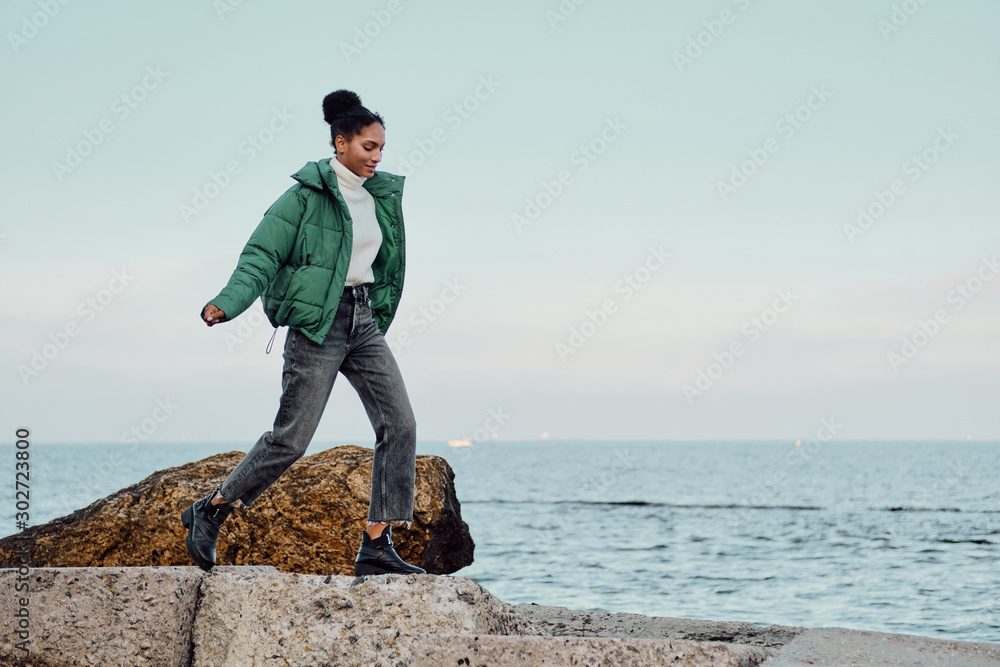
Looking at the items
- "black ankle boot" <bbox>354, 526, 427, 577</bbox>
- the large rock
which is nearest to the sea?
the large rock

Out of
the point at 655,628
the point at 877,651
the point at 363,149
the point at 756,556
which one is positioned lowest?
the point at 756,556

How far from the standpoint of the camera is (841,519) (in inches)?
955

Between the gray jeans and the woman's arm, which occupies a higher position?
the woman's arm

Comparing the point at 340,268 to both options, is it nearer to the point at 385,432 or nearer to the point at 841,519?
the point at 385,432

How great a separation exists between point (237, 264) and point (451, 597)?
1450mm

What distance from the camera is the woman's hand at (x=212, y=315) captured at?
9.93 feet

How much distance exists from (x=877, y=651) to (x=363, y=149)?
2.55m

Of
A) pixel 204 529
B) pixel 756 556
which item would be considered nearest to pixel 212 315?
pixel 204 529

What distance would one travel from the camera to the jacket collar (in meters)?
3.45

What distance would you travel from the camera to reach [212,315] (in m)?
3.03

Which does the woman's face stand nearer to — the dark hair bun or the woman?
the woman

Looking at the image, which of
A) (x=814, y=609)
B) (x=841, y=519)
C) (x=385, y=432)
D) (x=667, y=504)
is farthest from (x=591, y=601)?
(x=667, y=504)

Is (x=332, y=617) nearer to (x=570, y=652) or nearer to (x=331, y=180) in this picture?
(x=570, y=652)

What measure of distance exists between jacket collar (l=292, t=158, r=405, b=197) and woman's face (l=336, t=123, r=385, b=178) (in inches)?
2.4
